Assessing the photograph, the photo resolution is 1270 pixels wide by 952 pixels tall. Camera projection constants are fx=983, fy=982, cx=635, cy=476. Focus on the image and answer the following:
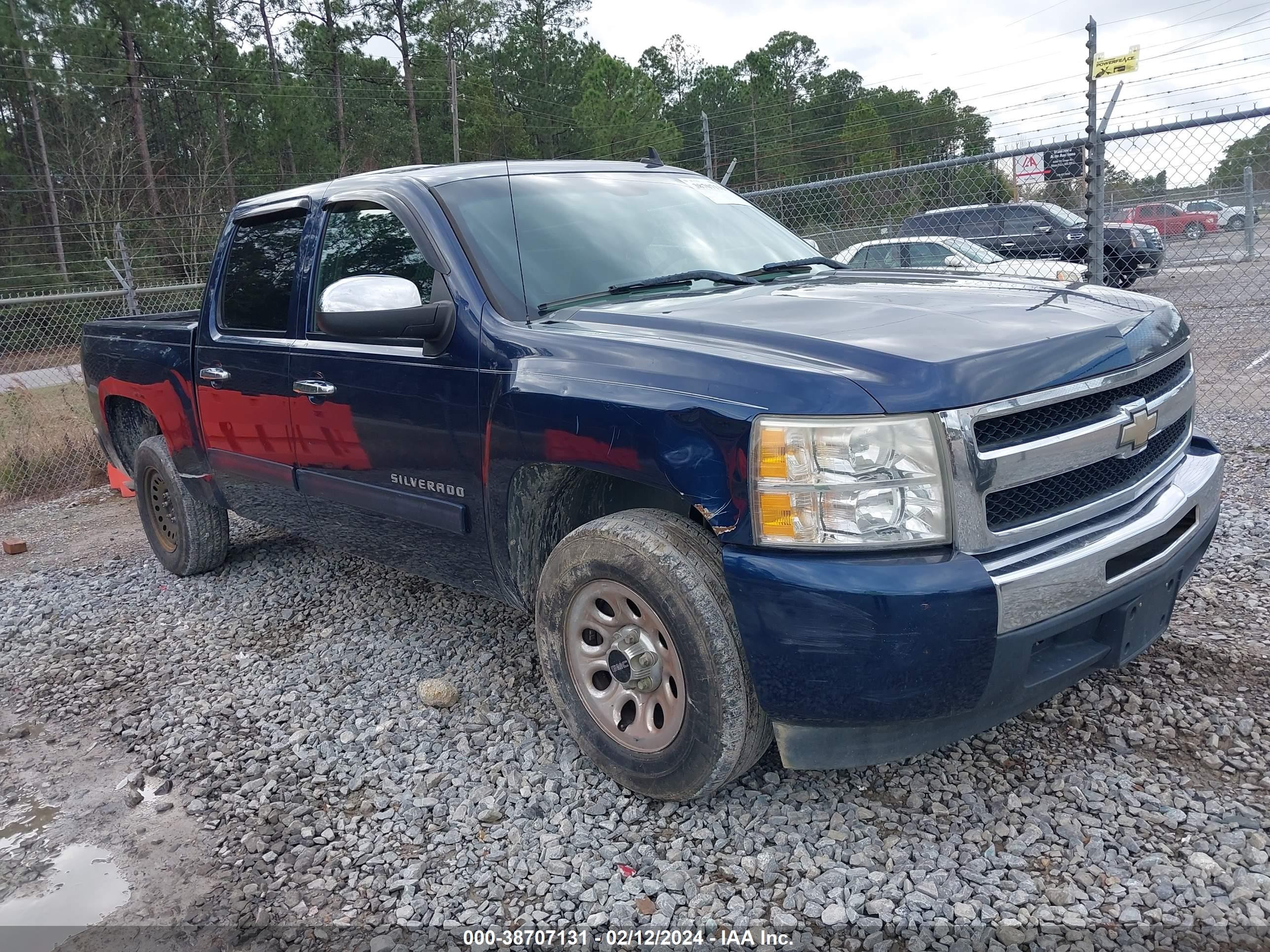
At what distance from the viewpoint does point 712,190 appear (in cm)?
433

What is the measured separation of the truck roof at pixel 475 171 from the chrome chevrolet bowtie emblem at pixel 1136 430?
2.27 meters

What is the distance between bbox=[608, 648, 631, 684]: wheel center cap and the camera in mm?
2783

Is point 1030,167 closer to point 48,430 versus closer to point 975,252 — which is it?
point 975,252

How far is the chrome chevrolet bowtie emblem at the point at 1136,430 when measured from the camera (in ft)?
8.69

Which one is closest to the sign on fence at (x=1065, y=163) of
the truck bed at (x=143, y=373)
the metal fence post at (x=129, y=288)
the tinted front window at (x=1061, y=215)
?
the tinted front window at (x=1061, y=215)

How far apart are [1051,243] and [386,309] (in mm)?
8343

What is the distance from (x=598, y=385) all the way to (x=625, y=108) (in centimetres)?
3801

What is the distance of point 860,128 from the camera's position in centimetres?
2750

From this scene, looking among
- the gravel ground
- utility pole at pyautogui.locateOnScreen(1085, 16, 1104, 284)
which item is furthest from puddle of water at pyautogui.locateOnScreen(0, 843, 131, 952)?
utility pole at pyautogui.locateOnScreen(1085, 16, 1104, 284)

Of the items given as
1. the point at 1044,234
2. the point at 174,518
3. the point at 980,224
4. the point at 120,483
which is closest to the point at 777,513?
the point at 174,518

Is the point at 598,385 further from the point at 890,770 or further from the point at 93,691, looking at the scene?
the point at 93,691

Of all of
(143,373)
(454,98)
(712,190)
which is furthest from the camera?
(454,98)

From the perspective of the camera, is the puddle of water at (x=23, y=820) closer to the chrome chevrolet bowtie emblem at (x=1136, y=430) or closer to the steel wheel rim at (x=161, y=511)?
the steel wheel rim at (x=161, y=511)

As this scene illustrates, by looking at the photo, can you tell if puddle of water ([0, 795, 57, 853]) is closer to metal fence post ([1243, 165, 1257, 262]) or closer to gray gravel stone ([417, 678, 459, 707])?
gray gravel stone ([417, 678, 459, 707])
